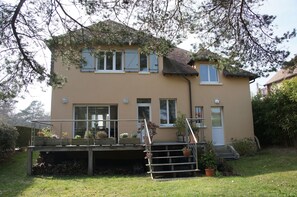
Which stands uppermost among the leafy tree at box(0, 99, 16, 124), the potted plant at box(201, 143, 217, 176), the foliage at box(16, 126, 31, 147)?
the leafy tree at box(0, 99, 16, 124)

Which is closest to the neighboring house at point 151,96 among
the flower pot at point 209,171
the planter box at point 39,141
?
the planter box at point 39,141

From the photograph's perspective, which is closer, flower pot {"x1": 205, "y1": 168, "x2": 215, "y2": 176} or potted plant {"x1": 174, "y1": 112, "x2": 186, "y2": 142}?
flower pot {"x1": 205, "y1": 168, "x2": 215, "y2": 176}

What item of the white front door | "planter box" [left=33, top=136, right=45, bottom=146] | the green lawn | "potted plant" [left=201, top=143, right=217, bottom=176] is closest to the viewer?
the green lawn

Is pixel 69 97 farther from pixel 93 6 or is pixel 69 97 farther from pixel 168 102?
pixel 93 6

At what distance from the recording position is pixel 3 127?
15.9m

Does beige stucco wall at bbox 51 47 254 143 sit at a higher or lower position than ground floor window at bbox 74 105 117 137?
higher

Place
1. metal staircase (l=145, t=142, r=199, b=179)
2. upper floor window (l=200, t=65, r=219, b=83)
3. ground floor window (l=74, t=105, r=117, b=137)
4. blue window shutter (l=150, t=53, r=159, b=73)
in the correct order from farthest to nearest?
upper floor window (l=200, t=65, r=219, b=83) → blue window shutter (l=150, t=53, r=159, b=73) → ground floor window (l=74, t=105, r=117, b=137) → metal staircase (l=145, t=142, r=199, b=179)

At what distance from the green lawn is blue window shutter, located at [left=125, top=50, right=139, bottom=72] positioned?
23.6 feet

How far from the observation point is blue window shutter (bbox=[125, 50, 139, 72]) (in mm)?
18344

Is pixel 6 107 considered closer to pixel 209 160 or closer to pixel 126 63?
pixel 126 63

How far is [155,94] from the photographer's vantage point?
18453 mm

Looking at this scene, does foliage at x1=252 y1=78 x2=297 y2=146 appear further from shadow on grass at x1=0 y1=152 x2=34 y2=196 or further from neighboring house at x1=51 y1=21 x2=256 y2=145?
shadow on grass at x1=0 y1=152 x2=34 y2=196

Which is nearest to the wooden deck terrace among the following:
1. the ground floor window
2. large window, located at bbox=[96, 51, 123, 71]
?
the ground floor window

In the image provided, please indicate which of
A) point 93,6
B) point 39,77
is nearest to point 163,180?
point 39,77
